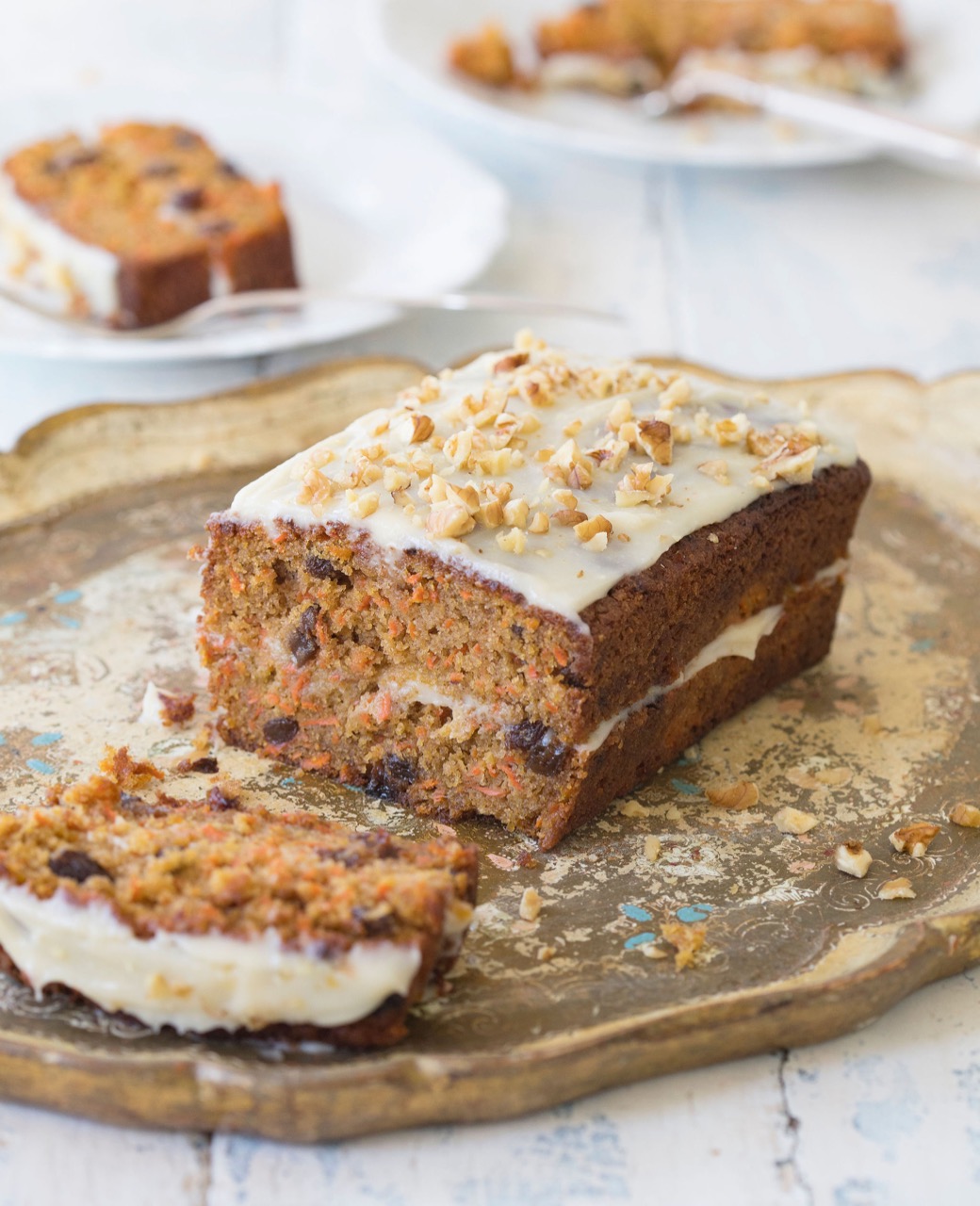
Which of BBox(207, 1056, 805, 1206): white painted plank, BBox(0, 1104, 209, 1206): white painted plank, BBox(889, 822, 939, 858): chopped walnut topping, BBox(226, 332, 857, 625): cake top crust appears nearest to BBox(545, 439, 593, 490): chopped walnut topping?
BBox(226, 332, 857, 625): cake top crust

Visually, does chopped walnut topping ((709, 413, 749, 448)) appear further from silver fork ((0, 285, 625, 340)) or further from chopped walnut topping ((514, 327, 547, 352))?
silver fork ((0, 285, 625, 340))

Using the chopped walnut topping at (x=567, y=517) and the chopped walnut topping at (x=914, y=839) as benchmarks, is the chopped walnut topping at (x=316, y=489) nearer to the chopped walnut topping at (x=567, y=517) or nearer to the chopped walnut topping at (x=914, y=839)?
the chopped walnut topping at (x=567, y=517)

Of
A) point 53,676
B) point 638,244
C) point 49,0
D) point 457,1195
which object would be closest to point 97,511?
point 53,676

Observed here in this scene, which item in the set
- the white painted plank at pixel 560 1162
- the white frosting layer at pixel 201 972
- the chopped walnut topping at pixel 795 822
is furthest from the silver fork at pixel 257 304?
the white painted plank at pixel 560 1162

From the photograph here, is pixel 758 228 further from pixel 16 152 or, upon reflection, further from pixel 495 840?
pixel 495 840

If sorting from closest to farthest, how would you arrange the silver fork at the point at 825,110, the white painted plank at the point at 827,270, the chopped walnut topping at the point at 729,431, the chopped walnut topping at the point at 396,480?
the chopped walnut topping at the point at 396,480, the chopped walnut topping at the point at 729,431, the white painted plank at the point at 827,270, the silver fork at the point at 825,110

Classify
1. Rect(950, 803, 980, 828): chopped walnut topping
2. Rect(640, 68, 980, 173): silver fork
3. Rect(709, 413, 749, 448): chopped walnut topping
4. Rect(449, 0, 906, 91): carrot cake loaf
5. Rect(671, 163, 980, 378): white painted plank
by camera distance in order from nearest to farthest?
Rect(950, 803, 980, 828): chopped walnut topping, Rect(709, 413, 749, 448): chopped walnut topping, Rect(671, 163, 980, 378): white painted plank, Rect(640, 68, 980, 173): silver fork, Rect(449, 0, 906, 91): carrot cake loaf

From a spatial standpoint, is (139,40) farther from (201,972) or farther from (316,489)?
(201,972)
